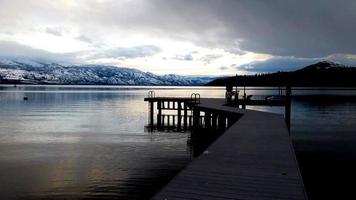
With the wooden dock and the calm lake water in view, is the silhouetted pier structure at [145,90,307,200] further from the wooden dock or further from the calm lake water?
the calm lake water

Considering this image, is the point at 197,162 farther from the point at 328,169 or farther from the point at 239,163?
the point at 328,169

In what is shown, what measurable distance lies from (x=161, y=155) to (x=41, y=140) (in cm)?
1086

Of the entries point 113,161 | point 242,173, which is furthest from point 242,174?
point 113,161

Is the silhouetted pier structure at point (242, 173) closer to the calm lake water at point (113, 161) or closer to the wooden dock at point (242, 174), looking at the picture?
the wooden dock at point (242, 174)

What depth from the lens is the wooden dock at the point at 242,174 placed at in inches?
301

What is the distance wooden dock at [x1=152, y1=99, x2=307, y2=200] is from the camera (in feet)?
25.1

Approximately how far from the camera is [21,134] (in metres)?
32.4

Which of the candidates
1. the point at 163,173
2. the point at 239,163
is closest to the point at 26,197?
the point at 163,173

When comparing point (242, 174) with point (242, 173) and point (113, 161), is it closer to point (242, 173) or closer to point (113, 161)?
point (242, 173)

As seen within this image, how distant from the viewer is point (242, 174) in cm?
924

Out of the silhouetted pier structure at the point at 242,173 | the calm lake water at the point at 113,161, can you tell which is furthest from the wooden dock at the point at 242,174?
the calm lake water at the point at 113,161

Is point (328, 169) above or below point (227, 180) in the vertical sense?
below

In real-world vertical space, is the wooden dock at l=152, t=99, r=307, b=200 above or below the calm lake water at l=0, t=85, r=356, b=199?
above

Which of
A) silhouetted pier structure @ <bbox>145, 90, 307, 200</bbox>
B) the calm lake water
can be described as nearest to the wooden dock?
silhouetted pier structure @ <bbox>145, 90, 307, 200</bbox>
